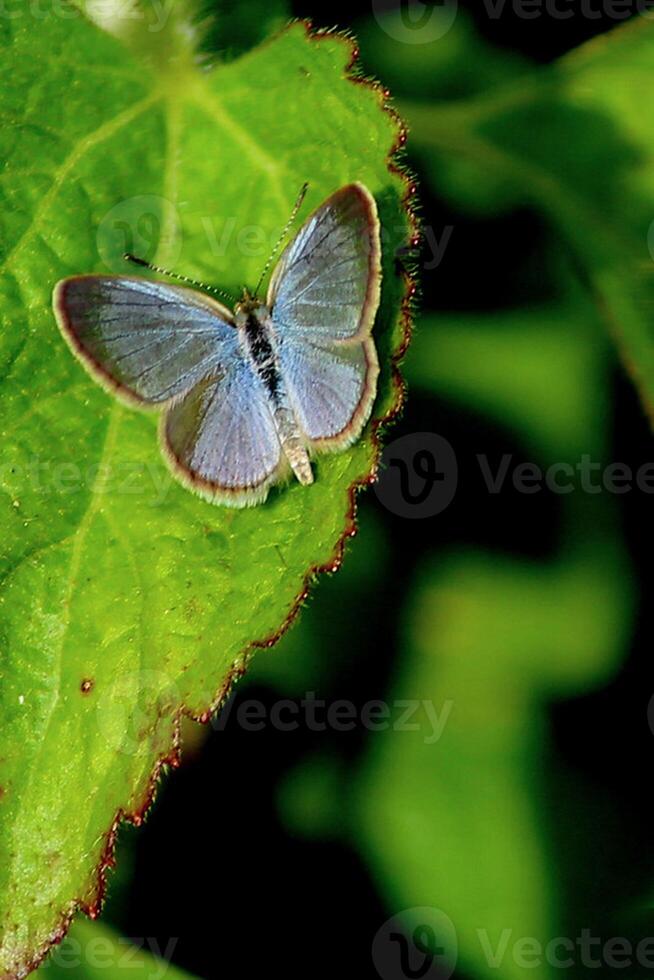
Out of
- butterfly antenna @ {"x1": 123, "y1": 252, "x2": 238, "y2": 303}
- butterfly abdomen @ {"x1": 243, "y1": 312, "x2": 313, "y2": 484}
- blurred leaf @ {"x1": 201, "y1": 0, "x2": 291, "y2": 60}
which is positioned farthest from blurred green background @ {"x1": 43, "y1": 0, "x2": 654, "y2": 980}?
butterfly antenna @ {"x1": 123, "y1": 252, "x2": 238, "y2": 303}

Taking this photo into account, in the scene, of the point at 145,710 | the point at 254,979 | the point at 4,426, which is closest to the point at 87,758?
the point at 145,710

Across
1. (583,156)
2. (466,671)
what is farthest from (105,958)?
(583,156)

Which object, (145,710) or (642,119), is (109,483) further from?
(642,119)

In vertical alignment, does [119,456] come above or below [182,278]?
below

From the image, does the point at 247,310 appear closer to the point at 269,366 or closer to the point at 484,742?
the point at 269,366

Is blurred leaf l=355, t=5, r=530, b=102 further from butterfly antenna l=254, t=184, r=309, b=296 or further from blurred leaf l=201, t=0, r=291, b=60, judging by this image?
butterfly antenna l=254, t=184, r=309, b=296

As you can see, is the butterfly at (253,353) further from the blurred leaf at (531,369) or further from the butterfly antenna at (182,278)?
the blurred leaf at (531,369)

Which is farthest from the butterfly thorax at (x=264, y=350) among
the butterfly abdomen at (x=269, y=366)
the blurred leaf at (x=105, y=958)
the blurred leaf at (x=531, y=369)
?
the blurred leaf at (x=105, y=958)
